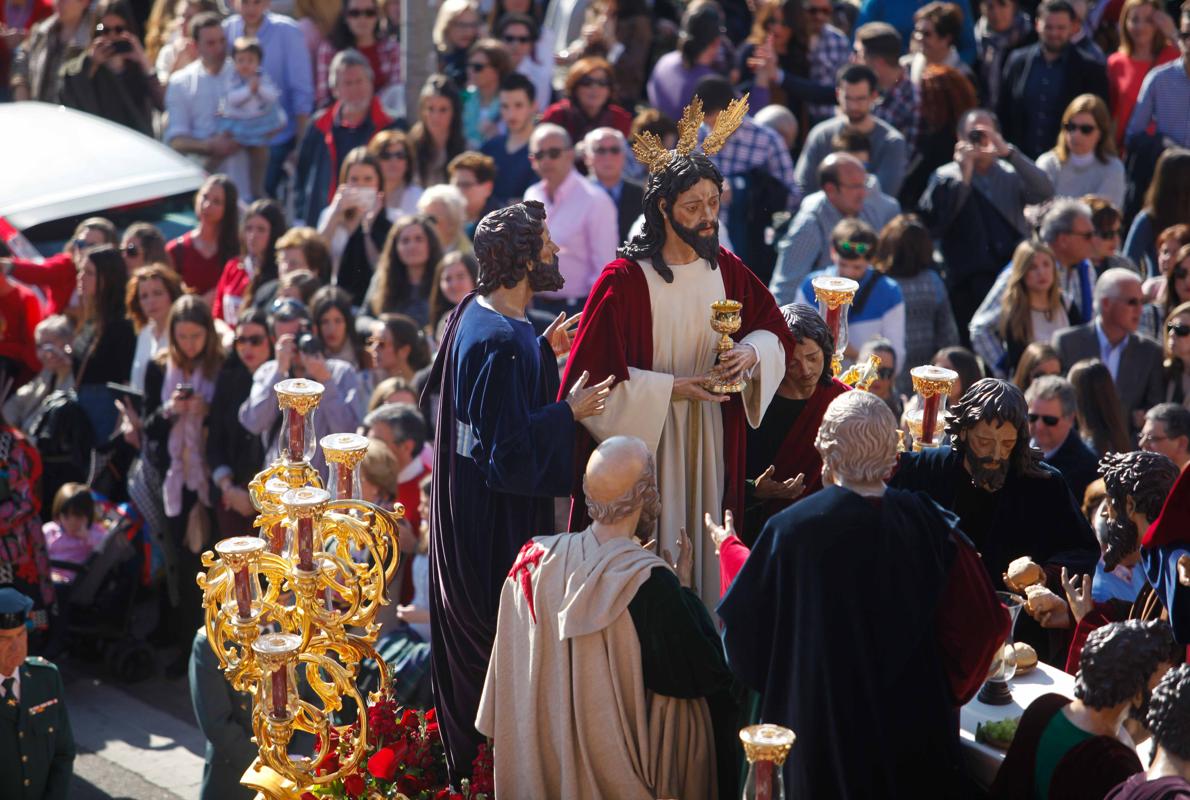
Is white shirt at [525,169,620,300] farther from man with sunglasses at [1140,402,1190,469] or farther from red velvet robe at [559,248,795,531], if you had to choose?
red velvet robe at [559,248,795,531]

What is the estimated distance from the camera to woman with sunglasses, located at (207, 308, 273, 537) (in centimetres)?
962

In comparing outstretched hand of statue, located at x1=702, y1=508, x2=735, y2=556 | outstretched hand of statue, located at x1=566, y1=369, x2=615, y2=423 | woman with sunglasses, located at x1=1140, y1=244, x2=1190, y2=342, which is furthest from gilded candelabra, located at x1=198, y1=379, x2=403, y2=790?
woman with sunglasses, located at x1=1140, y1=244, x2=1190, y2=342

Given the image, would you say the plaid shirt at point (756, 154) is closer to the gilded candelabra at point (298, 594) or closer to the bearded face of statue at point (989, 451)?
the bearded face of statue at point (989, 451)

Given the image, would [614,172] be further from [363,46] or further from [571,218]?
[363,46]

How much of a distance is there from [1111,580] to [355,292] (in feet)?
21.2

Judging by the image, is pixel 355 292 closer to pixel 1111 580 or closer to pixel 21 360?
pixel 21 360

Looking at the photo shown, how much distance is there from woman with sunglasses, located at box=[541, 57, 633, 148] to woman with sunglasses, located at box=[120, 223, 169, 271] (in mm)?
2649

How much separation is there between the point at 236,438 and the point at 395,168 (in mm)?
2730

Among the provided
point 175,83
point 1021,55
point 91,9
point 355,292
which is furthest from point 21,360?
point 1021,55

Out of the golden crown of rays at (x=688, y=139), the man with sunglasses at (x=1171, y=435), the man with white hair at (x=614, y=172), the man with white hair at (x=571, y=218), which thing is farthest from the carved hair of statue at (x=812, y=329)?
the man with white hair at (x=614, y=172)

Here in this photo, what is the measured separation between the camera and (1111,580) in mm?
6223

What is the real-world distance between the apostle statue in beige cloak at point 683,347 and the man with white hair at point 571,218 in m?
4.46

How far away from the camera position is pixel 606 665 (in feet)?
18.0

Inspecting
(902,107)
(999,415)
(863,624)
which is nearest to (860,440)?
(863,624)
